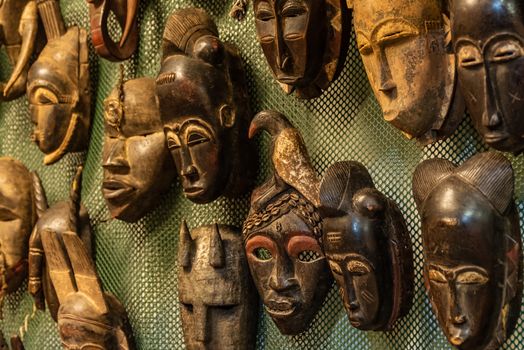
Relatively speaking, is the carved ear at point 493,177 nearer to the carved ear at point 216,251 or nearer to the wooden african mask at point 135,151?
the carved ear at point 216,251

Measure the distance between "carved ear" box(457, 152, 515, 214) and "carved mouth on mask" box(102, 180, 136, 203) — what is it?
675 mm

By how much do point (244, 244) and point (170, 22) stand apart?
388 mm

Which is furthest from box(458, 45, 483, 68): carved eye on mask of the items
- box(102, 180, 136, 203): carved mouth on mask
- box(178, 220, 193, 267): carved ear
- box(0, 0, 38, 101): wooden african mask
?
box(0, 0, 38, 101): wooden african mask

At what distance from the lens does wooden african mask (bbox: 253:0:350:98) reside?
→ 1528mm

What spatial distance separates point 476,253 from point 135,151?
71cm

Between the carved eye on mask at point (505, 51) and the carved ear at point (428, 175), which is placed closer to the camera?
the carved eye on mask at point (505, 51)

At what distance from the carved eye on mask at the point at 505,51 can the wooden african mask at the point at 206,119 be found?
20.3 inches

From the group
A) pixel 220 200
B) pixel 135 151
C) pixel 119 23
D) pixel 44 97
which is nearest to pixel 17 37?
pixel 44 97

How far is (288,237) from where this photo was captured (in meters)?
1.55

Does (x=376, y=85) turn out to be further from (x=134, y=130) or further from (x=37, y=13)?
(x=37, y=13)

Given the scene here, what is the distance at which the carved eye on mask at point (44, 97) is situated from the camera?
6.48ft

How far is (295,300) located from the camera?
5.10 feet

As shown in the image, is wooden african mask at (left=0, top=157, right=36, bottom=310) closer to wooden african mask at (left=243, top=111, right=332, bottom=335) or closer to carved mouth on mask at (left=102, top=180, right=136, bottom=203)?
carved mouth on mask at (left=102, top=180, right=136, bottom=203)

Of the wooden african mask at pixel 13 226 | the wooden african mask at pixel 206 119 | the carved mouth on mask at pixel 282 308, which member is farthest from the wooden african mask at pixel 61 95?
the carved mouth on mask at pixel 282 308
